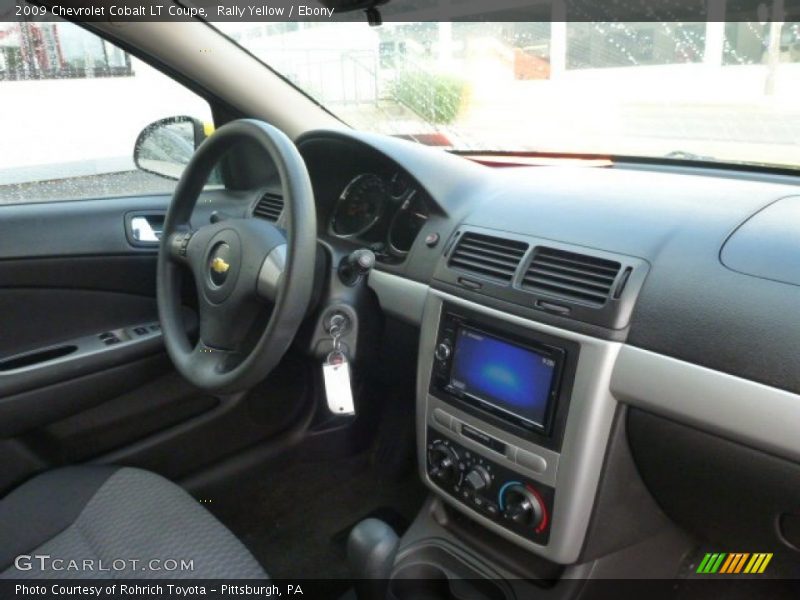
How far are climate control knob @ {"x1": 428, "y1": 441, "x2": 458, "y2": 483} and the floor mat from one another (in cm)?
55

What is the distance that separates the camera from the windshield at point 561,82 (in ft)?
4.71

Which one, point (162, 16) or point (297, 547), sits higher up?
point (162, 16)

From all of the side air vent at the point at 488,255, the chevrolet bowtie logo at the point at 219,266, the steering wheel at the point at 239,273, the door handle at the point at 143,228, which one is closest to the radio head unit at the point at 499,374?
the side air vent at the point at 488,255

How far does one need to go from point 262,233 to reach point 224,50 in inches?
29.1

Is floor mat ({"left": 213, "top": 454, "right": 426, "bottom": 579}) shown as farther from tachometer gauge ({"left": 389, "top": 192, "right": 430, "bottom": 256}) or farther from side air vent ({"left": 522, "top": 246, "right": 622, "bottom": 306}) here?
side air vent ({"left": 522, "top": 246, "right": 622, "bottom": 306})

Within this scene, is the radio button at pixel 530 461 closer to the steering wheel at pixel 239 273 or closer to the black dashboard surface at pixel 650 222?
the black dashboard surface at pixel 650 222

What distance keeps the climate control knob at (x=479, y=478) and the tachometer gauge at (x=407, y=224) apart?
568 millimetres

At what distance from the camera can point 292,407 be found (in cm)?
209

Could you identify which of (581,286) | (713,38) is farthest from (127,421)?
(713,38)

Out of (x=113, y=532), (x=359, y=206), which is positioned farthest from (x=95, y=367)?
(x=359, y=206)

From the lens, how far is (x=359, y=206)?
6.17 feet

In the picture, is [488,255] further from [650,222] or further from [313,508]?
[313,508]

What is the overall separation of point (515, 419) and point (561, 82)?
95 centimetres

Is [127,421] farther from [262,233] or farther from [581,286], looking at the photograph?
[581,286]
